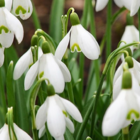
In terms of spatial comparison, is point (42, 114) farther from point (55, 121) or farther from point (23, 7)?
point (23, 7)

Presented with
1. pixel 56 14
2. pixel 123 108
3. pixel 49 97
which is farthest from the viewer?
pixel 56 14

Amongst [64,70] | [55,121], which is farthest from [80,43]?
[55,121]

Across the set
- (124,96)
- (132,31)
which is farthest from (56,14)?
(124,96)

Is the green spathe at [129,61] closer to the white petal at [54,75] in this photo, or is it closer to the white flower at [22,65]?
the white petal at [54,75]

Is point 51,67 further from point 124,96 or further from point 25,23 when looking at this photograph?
point 25,23

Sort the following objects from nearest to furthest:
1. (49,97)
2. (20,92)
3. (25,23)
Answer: (49,97)
(20,92)
(25,23)

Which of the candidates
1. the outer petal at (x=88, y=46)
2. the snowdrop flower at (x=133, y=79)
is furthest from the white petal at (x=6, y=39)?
the snowdrop flower at (x=133, y=79)

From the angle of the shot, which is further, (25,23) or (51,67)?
(25,23)
